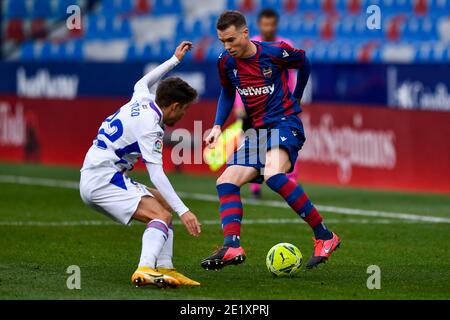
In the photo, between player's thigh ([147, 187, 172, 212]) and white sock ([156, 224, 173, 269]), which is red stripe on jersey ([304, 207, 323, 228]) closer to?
player's thigh ([147, 187, 172, 212])

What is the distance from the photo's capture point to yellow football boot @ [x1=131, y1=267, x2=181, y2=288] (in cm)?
784

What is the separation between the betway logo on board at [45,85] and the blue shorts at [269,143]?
11.9 metres

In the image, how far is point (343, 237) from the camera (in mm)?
11367

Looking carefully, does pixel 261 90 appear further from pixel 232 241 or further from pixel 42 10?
pixel 42 10

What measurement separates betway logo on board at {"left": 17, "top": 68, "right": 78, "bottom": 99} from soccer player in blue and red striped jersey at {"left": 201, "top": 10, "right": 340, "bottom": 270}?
459 inches

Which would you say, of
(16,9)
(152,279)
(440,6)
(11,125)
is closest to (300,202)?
(152,279)

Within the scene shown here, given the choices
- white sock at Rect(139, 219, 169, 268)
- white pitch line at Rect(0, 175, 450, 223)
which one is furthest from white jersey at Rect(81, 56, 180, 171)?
white pitch line at Rect(0, 175, 450, 223)

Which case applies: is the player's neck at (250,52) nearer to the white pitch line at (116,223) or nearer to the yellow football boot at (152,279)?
the yellow football boot at (152,279)

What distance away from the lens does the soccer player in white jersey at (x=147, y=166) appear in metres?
7.98

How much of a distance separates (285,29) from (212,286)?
1355cm

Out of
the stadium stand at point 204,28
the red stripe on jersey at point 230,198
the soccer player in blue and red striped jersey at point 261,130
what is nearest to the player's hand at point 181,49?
the soccer player in blue and red striped jersey at point 261,130

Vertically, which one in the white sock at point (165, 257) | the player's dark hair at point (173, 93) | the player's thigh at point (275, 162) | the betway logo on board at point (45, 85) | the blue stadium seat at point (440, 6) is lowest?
the white sock at point (165, 257)
